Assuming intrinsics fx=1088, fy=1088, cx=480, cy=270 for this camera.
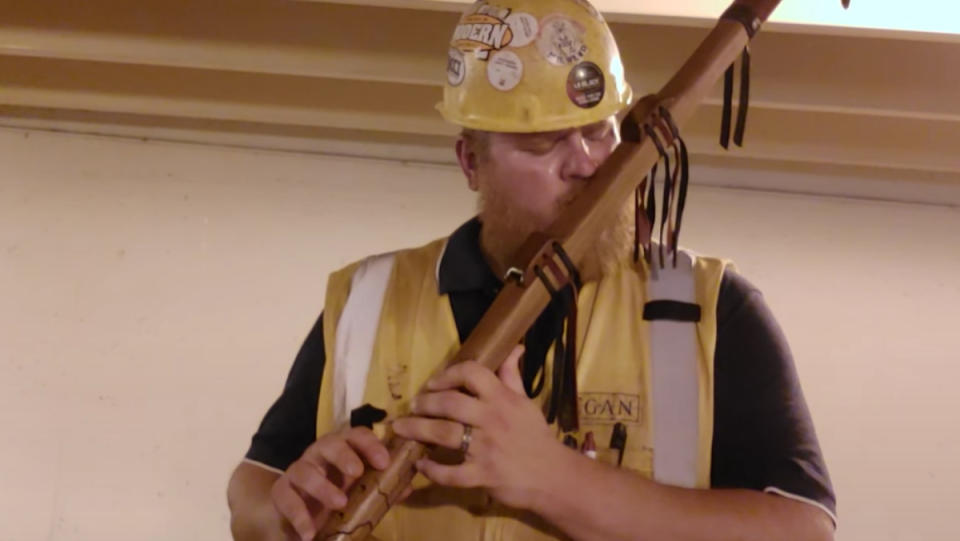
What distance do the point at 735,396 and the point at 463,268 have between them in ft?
1.17

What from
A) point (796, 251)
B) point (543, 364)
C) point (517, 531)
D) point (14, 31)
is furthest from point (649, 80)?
point (14, 31)

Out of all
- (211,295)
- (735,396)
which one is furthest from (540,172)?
(211,295)

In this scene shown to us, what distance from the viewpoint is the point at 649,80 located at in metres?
1.82

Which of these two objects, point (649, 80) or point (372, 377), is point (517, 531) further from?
point (649, 80)

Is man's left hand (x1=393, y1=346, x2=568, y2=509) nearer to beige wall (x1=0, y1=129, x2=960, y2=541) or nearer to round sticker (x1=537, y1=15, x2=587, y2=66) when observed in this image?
round sticker (x1=537, y1=15, x2=587, y2=66)

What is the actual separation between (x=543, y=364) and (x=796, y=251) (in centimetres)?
116

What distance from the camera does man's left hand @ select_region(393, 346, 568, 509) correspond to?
0.97 meters

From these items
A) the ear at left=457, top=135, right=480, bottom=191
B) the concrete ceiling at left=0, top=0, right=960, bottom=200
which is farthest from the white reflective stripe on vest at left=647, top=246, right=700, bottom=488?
the concrete ceiling at left=0, top=0, right=960, bottom=200

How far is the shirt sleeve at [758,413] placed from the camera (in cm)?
110

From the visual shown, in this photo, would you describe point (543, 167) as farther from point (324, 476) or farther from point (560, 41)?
point (324, 476)

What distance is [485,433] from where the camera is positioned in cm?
98

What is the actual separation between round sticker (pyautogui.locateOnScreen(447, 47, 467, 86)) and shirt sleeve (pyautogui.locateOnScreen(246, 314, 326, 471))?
0.37m

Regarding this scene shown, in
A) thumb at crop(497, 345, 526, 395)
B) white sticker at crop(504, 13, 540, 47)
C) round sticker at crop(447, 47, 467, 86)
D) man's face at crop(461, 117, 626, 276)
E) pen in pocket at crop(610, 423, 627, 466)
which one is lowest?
pen in pocket at crop(610, 423, 627, 466)

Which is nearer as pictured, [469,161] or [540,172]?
[540,172]
